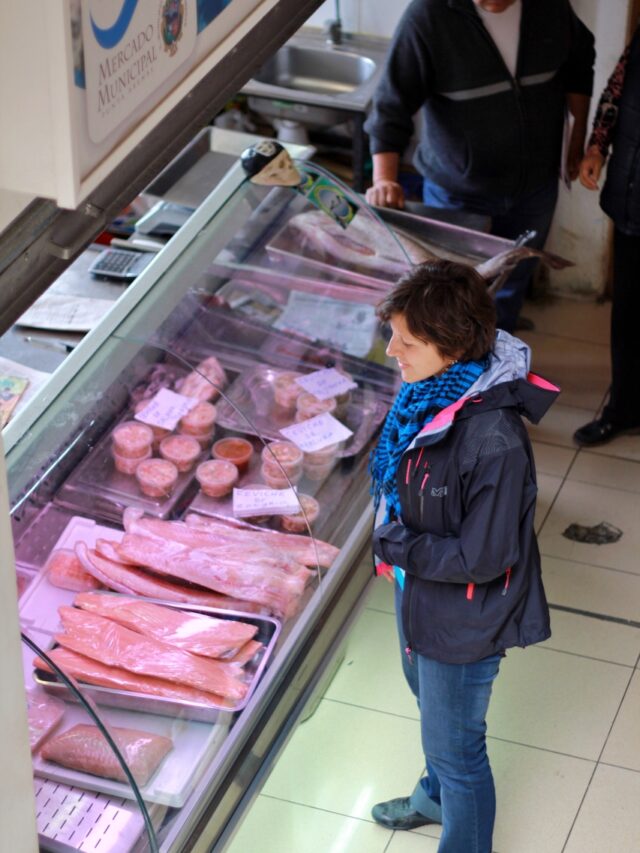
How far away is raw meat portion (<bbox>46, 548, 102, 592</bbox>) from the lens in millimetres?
2627

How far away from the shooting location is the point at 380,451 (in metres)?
2.76

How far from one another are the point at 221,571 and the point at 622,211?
243 centimetres

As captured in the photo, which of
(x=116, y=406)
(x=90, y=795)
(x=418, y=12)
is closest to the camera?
(x=90, y=795)

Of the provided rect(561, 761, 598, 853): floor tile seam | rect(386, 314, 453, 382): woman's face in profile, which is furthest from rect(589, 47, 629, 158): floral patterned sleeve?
rect(561, 761, 598, 853): floor tile seam

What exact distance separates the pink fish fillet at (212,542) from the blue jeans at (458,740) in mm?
313

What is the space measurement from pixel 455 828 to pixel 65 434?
4.73ft

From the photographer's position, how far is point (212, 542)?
2822 mm

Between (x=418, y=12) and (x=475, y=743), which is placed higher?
(x=418, y=12)

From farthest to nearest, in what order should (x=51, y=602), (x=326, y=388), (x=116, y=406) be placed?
(x=326, y=388) → (x=116, y=406) → (x=51, y=602)

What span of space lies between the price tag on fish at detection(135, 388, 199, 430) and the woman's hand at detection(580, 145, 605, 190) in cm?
213

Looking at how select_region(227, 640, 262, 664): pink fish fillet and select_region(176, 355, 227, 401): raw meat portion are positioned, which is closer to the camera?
A: select_region(227, 640, 262, 664): pink fish fillet

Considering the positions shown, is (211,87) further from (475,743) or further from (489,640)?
(475,743)

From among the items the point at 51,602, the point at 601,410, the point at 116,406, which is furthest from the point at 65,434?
the point at 601,410

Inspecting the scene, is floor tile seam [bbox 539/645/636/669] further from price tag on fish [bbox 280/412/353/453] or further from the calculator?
the calculator
